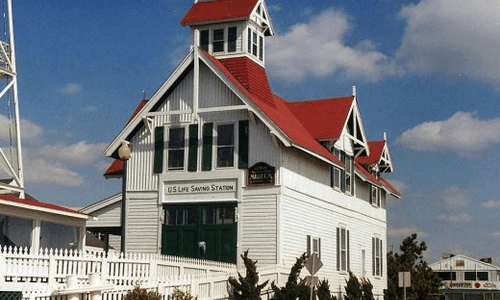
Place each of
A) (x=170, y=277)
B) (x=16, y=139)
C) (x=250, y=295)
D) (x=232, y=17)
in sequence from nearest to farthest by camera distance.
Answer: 1. (x=170, y=277)
2. (x=250, y=295)
3. (x=16, y=139)
4. (x=232, y=17)

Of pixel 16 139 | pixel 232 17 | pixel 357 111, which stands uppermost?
pixel 232 17

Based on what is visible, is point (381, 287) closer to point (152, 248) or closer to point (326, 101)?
point (326, 101)

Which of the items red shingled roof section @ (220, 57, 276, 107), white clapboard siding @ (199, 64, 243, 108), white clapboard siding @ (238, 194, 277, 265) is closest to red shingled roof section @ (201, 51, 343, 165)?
red shingled roof section @ (220, 57, 276, 107)

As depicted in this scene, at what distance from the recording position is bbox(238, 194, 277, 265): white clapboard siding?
31.2 metres

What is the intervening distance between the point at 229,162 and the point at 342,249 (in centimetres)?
881

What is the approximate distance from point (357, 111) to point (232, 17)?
850 centimetres

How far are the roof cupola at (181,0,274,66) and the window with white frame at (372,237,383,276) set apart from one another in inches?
519

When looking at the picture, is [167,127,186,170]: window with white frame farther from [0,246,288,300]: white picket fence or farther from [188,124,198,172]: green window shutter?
[0,246,288,300]: white picket fence

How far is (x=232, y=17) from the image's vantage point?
114ft

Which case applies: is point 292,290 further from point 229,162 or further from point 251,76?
point 251,76

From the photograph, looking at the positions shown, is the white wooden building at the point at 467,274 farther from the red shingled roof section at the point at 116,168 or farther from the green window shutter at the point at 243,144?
the green window shutter at the point at 243,144

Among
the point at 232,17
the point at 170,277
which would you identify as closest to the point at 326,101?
the point at 232,17

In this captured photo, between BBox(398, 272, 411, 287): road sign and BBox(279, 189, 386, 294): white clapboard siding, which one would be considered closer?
BBox(279, 189, 386, 294): white clapboard siding

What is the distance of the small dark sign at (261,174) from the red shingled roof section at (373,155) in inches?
535
